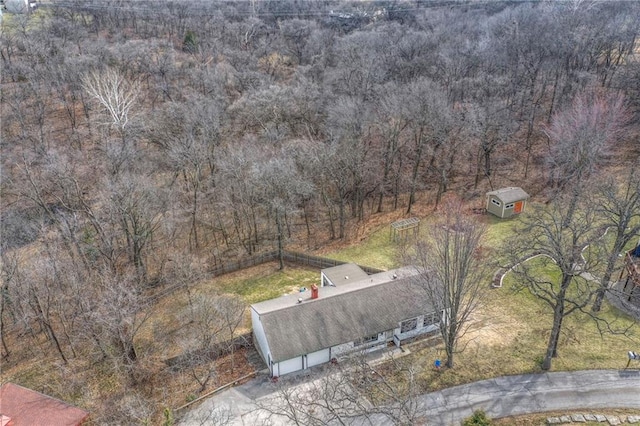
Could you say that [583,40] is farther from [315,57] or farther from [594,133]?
[315,57]

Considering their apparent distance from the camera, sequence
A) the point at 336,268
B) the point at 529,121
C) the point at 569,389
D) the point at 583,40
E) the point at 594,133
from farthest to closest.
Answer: the point at 583,40, the point at 529,121, the point at 594,133, the point at 336,268, the point at 569,389

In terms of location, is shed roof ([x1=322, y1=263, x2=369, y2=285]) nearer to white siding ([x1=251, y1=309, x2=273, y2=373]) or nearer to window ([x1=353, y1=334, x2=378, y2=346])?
window ([x1=353, y1=334, x2=378, y2=346])

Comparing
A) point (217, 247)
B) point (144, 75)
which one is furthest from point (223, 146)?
point (144, 75)

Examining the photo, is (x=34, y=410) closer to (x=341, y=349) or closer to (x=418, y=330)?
(x=341, y=349)

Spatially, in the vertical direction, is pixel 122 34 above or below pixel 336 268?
above

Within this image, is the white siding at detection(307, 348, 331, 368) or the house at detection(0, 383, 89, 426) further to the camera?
the white siding at detection(307, 348, 331, 368)

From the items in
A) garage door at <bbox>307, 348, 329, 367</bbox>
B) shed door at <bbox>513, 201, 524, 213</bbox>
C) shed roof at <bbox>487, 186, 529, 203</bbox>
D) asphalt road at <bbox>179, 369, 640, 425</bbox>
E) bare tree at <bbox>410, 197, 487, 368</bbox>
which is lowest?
asphalt road at <bbox>179, 369, 640, 425</bbox>

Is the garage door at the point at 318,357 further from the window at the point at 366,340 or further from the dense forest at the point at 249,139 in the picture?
the dense forest at the point at 249,139

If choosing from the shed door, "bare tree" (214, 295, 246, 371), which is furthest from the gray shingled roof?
the shed door
